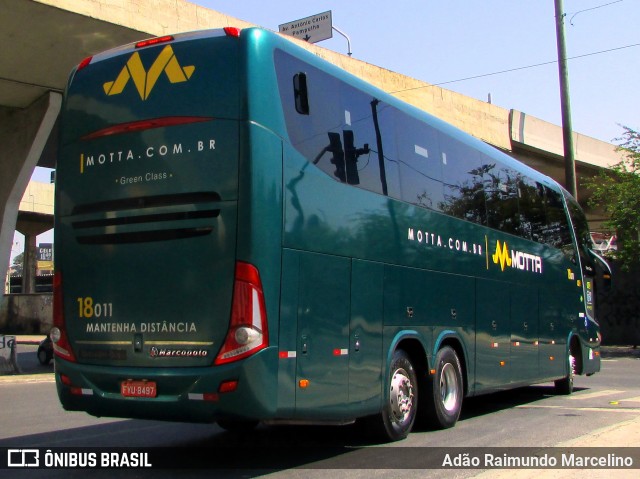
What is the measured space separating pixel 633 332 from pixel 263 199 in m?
31.0

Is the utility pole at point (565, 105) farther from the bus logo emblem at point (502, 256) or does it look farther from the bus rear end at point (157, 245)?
the bus rear end at point (157, 245)

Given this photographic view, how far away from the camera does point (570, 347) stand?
1416 centimetres

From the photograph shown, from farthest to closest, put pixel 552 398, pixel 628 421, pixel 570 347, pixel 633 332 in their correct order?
pixel 633 332, pixel 570 347, pixel 552 398, pixel 628 421

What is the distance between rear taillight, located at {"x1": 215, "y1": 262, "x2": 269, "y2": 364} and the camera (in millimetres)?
6066

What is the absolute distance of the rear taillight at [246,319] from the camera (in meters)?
6.07

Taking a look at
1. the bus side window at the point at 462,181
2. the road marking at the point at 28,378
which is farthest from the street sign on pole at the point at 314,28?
the bus side window at the point at 462,181

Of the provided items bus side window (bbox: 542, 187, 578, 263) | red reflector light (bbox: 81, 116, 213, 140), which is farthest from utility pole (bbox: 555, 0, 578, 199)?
red reflector light (bbox: 81, 116, 213, 140)

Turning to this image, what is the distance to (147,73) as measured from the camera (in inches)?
272

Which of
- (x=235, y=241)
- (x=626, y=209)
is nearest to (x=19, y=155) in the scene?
(x=235, y=241)

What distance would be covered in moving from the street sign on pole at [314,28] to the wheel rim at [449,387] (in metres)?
33.7

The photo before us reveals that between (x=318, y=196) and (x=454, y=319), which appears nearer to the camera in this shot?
(x=318, y=196)

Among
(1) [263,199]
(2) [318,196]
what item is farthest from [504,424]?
(1) [263,199]

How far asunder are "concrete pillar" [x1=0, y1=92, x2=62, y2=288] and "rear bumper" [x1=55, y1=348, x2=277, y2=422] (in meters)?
16.7

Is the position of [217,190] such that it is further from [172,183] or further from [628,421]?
[628,421]
